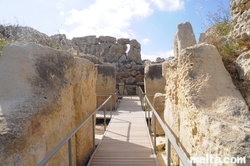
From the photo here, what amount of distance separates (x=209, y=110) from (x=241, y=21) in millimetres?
1676

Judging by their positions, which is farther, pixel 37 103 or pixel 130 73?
pixel 130 73

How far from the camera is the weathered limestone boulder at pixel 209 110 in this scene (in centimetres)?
172

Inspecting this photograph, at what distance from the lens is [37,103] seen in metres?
2.08

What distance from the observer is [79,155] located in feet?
10.7

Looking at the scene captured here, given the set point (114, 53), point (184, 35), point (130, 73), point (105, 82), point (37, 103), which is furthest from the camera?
point (114, 53)

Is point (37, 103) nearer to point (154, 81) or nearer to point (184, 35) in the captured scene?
point (184, 35)

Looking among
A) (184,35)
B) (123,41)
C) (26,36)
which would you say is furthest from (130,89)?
(184,35)

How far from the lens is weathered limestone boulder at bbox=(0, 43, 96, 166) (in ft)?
5.58

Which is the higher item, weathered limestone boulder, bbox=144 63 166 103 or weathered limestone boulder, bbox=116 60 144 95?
weathered limestone boulder, bbox=116 60 144 95

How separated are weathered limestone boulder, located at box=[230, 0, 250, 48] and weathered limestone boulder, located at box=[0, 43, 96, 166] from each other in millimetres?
2615

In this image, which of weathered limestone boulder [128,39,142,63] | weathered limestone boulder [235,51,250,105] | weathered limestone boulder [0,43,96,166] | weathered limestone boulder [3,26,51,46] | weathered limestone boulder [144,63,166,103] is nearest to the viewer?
weathered limestone boulder [0,43,96,166]

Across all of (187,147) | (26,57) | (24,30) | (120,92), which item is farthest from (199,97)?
(120,92)

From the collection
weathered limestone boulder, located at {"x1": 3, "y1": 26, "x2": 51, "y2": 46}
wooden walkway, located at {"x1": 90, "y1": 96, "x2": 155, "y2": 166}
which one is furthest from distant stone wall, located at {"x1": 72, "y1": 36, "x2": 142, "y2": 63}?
wooden walkway, located at {"x1": 90, "y1": 96, "x2": 155, "y2": 166}

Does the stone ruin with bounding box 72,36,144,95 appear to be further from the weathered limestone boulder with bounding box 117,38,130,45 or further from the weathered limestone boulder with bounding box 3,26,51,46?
the weathered limestone boulder with bounding box 3,26,51,46
